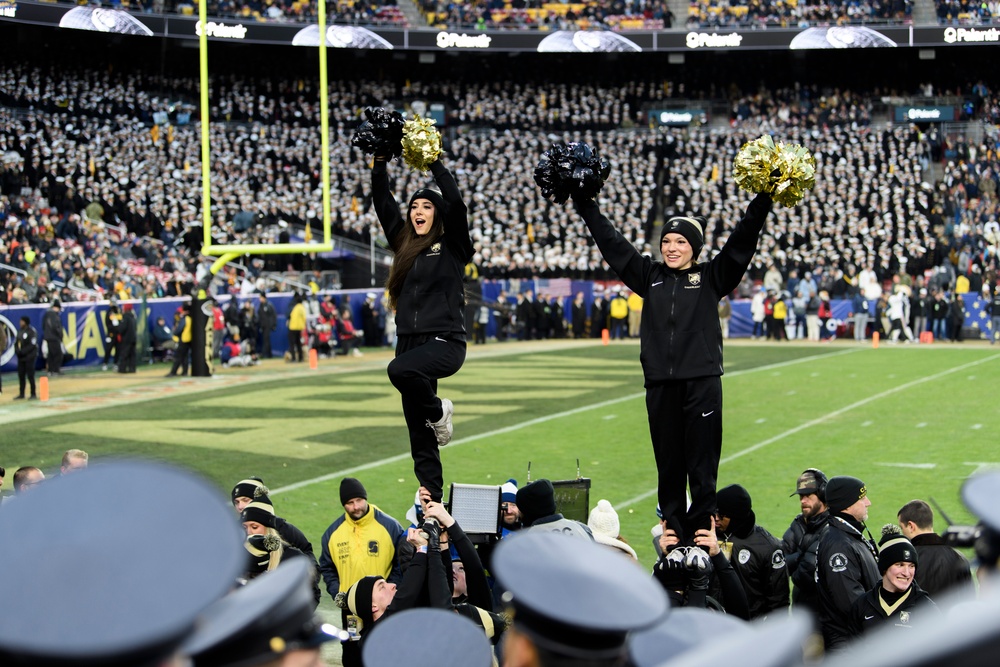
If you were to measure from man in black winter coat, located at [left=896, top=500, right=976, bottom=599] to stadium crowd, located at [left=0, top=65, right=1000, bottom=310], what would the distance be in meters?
24.9

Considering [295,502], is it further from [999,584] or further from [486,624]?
[999,584]

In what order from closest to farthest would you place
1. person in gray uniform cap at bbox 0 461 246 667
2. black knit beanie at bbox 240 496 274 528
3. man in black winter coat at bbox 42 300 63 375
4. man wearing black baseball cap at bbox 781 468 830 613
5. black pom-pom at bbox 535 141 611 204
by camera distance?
person in gray uniform cap at bbox 0 461 246 667 → black pom-pom at bbox 535 141 611 204 → black knit beanie at bbox 240 496 274 528 → man wearing black baseball cap at bbox 781 468 830 613 → man in black winter coat at bbox 42 300 63 375

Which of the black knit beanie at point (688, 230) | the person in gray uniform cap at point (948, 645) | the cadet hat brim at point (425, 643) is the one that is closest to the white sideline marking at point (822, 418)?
the black knit beanie at point (688, 230)

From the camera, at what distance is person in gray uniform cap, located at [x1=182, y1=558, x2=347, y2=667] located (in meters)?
1.74

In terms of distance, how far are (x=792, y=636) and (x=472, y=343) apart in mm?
31260

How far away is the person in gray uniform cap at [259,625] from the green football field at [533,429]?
7.91 meters

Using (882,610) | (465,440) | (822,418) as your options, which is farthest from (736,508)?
(822,418)

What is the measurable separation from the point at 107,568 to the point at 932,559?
575 centimetres

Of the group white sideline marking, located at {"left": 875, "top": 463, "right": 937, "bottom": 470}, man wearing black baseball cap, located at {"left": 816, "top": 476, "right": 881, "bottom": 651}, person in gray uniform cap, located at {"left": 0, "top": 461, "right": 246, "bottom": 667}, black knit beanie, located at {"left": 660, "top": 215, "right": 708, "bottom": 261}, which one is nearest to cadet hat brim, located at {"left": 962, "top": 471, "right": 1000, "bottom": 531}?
person in gray uniform cap, located at {"left": 0, "top": 461, "right": 246, "bottom": 667}

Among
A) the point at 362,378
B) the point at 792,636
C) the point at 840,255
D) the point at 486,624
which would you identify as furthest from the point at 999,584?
the point at 840,255

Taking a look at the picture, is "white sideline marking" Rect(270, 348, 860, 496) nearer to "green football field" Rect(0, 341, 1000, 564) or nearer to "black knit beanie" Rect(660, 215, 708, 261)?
"green football field" Rect(0, 341, 1000, 564)

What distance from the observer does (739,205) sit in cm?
3891

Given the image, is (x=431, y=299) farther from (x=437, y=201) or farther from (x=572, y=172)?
(x=572, y=172)

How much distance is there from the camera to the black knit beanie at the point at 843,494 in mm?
6609
